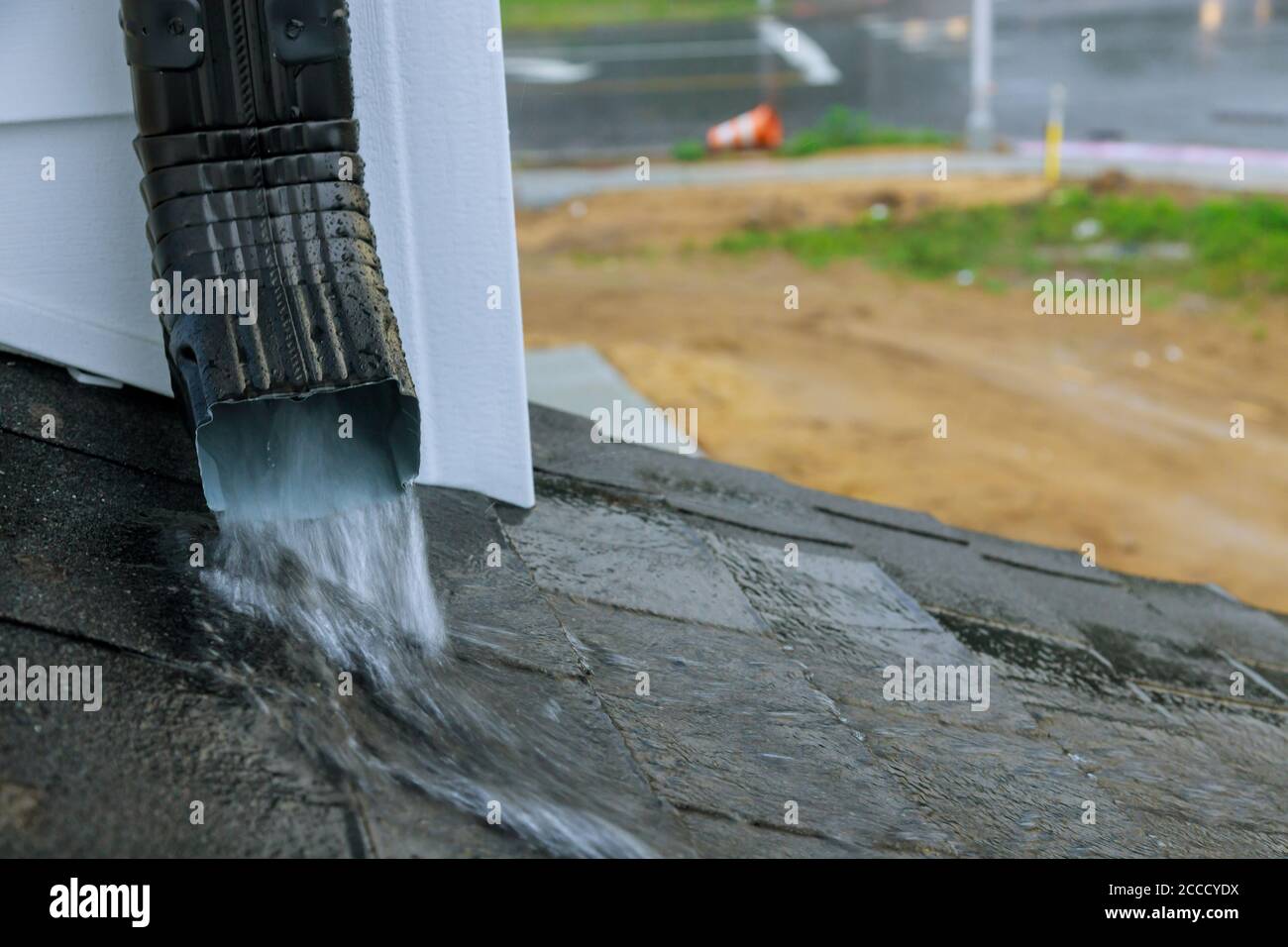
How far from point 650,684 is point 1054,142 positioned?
13137 millimetres

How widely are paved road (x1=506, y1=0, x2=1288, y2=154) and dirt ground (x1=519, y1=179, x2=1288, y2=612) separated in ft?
15.6

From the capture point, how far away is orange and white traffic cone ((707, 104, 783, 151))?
1595cm

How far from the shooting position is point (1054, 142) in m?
14.3

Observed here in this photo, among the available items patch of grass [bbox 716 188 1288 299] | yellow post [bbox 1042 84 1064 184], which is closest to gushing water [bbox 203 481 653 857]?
patch of grass [bbox 716 188 1288 299]

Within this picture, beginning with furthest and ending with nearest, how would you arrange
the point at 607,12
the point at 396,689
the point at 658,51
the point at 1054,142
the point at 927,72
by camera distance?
the point at 607,12 < the point at 658,51 < the point at 927,72 < the point at 1054,142 < the point at 396,689

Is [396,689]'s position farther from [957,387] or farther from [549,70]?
[549,70]

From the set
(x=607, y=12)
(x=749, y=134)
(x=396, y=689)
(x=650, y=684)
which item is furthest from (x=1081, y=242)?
(x=607, y=12)

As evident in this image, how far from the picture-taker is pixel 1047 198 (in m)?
13.4

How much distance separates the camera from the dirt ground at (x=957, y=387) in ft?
25.3

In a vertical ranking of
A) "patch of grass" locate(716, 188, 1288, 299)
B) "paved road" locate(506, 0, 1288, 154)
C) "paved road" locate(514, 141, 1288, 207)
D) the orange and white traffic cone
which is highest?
"paved road" locate(506, 0, 1288, 154)

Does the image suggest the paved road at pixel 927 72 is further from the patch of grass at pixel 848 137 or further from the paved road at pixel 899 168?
the paved road at pixel 899 168

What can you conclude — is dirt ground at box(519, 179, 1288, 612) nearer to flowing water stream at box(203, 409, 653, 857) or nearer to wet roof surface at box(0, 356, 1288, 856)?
wet roof surface at box(0, 356, 1288, 856)

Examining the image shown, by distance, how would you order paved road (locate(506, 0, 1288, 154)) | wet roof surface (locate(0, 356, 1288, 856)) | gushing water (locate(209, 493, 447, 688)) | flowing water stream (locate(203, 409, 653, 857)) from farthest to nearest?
1. paved road (locate(506, 0, 1288, 154))
2. gushing water (locate(209, 493, 447, 688))
3. flowing water stream (locate(203, 409, 653, 857))
4. wet roof surface (locate(0, 356, 1288, 856))

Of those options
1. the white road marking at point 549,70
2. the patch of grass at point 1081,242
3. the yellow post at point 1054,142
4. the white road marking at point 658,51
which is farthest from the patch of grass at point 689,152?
the white road marking at point 658,51
